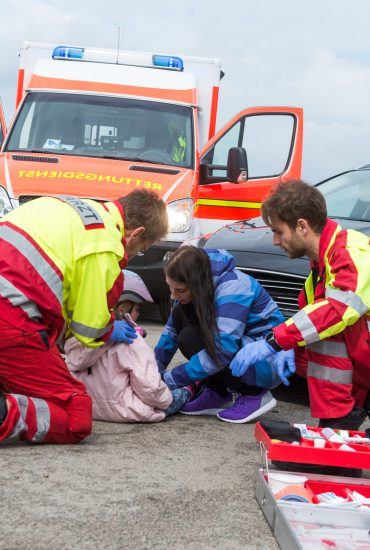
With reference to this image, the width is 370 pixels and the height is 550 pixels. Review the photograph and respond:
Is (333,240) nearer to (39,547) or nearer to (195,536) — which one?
(195,536)

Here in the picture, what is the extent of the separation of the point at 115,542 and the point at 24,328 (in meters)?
1.31

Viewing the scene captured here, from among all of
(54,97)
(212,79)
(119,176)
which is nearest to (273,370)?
(119,176)

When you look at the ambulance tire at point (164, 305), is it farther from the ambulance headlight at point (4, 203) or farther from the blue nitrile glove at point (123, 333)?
the blue nitrile glove at point (123, 333)

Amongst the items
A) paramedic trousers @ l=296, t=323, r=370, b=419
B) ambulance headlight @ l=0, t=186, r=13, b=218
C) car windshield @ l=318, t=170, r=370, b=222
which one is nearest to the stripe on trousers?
paramedic trousers @ l=296, t=323, r=370, b=419

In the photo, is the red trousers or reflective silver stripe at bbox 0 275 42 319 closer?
reflective silver stripe at bbox 0 275 42 319

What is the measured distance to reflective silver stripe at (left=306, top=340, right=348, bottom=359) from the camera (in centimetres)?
398

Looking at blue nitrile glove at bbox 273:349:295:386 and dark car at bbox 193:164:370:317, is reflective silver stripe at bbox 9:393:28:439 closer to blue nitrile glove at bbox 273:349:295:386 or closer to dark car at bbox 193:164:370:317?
blue nitrile glove at bbox 273:349:295:386

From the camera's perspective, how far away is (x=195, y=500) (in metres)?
3.35

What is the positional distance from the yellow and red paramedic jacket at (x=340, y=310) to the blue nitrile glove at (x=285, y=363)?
0.60 feet

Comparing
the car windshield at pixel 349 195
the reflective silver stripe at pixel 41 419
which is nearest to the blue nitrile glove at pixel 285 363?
the reflective silver stripe at pixel 41 419

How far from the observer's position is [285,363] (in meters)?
4.28

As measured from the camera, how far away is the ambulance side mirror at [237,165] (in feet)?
27.2

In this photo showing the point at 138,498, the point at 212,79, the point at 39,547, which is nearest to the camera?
the point at 39,547

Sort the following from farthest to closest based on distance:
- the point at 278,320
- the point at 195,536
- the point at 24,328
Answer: the point at 278,320
the point at 24,328
the point at 195,536
